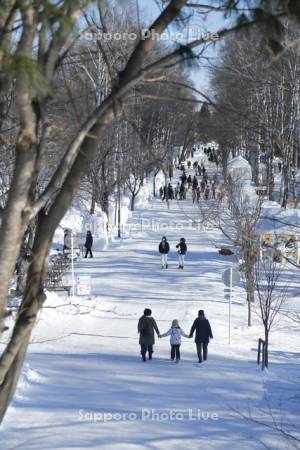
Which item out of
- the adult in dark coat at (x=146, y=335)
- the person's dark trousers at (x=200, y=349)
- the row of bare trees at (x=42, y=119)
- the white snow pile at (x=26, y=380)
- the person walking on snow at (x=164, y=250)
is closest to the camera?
the row of bare trees at (x=42, y=119)

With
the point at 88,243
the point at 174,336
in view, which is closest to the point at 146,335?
the point at 174,336

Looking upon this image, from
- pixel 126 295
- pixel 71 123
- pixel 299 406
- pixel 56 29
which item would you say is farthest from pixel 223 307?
pixel 56 29

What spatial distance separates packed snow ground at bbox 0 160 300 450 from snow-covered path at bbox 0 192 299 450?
0.06ft

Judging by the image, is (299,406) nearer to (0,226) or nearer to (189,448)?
(189,448)

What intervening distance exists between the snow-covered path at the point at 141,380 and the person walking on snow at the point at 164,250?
1.24 m

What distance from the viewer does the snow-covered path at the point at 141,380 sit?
34.8 ft

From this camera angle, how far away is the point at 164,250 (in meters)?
26.3

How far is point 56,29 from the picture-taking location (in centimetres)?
433

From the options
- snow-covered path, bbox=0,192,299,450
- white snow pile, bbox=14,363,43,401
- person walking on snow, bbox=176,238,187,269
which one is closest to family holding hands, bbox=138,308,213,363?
snow-covered path, bbox=0,192,299,450

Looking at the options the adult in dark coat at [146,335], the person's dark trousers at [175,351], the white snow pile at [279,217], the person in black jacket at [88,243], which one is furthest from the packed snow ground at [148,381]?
the white snow pile at [279,217]

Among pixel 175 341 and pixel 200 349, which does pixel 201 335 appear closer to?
pixel 200 349

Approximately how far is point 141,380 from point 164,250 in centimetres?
1258

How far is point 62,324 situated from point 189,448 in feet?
31.0

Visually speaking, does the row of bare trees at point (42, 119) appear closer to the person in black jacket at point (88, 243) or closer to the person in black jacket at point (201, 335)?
the person in black jacket at point (201, 335)
